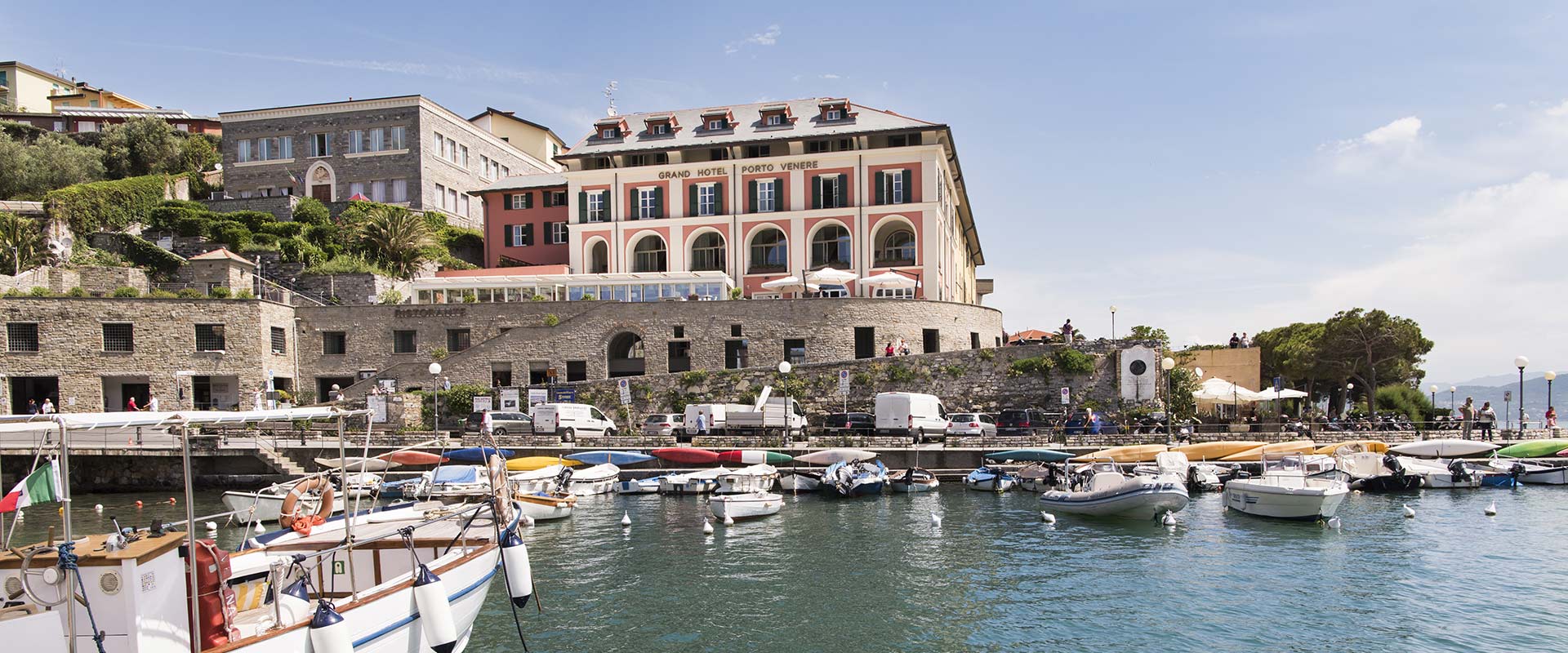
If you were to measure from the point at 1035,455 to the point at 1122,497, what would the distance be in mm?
7566

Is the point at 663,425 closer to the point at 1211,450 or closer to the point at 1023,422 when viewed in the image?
the point at 1023,422

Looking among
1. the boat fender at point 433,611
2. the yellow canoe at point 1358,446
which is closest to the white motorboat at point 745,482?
the boat fender at point 433,611

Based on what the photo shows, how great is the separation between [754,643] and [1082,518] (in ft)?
50.4

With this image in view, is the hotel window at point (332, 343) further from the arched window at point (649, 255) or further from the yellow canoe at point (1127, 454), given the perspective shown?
the yellow canoe at point (1127, 454)

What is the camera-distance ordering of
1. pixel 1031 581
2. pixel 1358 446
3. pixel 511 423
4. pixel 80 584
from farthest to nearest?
pixel 511 423 < pixel 1358 446 < pixel 1031 581 < pixel 80 584

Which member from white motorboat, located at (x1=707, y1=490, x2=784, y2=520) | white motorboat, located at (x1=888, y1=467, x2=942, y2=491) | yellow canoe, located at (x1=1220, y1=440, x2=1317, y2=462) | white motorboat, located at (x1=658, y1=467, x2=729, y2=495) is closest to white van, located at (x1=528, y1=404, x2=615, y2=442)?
white motorboat, located at (x1=658, y1=467, x2=729, y2=495)

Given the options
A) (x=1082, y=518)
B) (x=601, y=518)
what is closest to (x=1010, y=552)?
(x=1082, y=518)

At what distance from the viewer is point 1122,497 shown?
89.9ft

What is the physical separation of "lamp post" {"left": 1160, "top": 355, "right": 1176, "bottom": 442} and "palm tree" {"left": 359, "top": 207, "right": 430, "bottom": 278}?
4112 cm

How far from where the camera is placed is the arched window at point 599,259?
5856cm

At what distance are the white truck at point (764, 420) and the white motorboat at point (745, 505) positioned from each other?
994 centimetres

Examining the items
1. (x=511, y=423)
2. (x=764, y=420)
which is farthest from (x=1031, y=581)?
(x=511, y=423)

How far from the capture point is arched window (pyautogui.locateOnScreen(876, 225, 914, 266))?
54469mm

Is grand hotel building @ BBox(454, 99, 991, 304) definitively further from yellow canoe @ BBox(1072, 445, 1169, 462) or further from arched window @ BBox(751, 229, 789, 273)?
yellow canoe @ BBox(1072, 445, 1169, 462)
